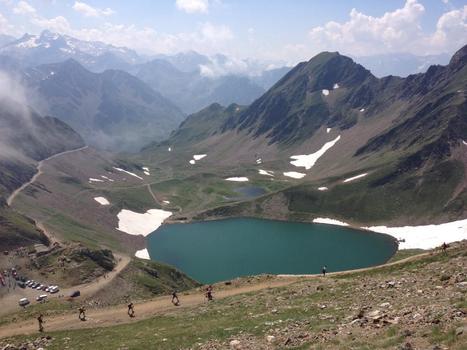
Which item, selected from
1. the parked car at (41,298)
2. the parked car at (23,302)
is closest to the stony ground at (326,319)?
the parked car at (41,298)

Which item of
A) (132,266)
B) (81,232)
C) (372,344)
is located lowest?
(372,344)

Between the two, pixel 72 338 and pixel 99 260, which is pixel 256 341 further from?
pixel 99 260

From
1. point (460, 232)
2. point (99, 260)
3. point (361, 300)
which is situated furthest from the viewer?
point (460, 232)

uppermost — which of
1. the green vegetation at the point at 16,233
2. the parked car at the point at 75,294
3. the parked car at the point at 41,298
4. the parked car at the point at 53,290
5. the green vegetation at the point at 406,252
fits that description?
the green vegetation at the point at 16,233

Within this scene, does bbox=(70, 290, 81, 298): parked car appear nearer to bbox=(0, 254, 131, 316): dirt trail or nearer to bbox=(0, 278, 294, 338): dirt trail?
bbox=(0, 254, 131, 316): dirt trail

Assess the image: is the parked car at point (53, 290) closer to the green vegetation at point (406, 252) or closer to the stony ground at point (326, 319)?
the stony ground at point (326, 319)

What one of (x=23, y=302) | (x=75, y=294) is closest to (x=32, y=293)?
(x=23, y=302)

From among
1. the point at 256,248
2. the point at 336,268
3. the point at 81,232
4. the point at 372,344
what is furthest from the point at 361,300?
the point at 81,232

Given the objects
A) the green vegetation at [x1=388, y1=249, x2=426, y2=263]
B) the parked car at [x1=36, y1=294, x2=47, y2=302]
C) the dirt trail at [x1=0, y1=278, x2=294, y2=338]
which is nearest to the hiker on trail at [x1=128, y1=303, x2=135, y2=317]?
the dirt trail at [x1=0, y1=278, x2=294, y2=338]

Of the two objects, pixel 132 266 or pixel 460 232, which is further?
pixel 460 232
